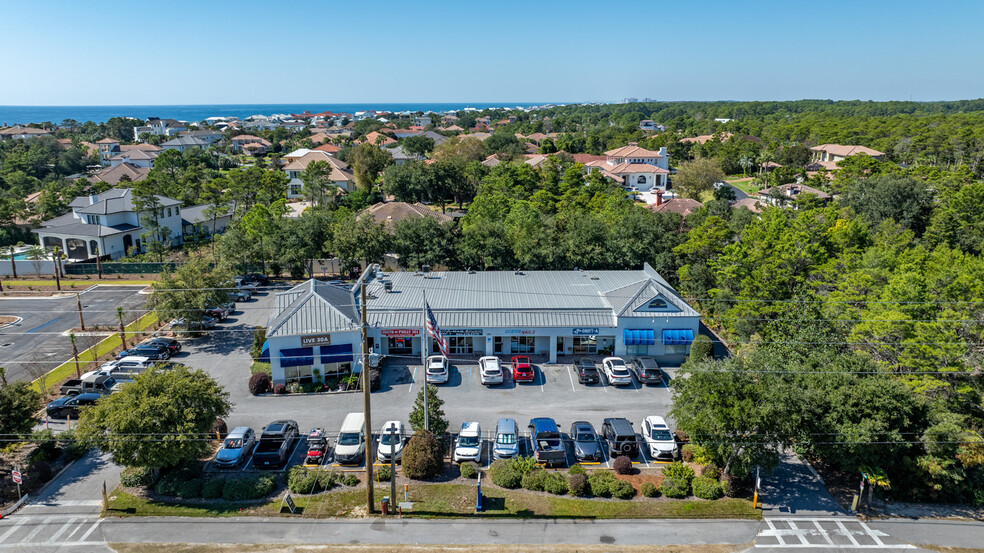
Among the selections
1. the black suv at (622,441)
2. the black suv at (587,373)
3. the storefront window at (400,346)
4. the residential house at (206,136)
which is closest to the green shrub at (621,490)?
the black suv at (622,441)

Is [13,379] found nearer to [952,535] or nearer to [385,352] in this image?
[385,352]

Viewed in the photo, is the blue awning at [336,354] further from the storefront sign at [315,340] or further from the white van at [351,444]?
the white van at [351,444]

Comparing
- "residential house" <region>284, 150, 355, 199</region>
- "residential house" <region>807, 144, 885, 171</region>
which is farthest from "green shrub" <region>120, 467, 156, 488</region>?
"residential house" <region>807, 144, 885, 171</region>

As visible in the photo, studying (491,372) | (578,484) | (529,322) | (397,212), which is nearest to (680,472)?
(578,484)

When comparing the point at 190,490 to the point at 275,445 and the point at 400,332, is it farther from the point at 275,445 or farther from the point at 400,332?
the point at 400,332

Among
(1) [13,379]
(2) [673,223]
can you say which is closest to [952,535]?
(2) [673,223]

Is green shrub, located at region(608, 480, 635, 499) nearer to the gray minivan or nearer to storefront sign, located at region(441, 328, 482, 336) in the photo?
the gray minivan

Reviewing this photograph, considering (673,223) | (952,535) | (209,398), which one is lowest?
(952,535)
